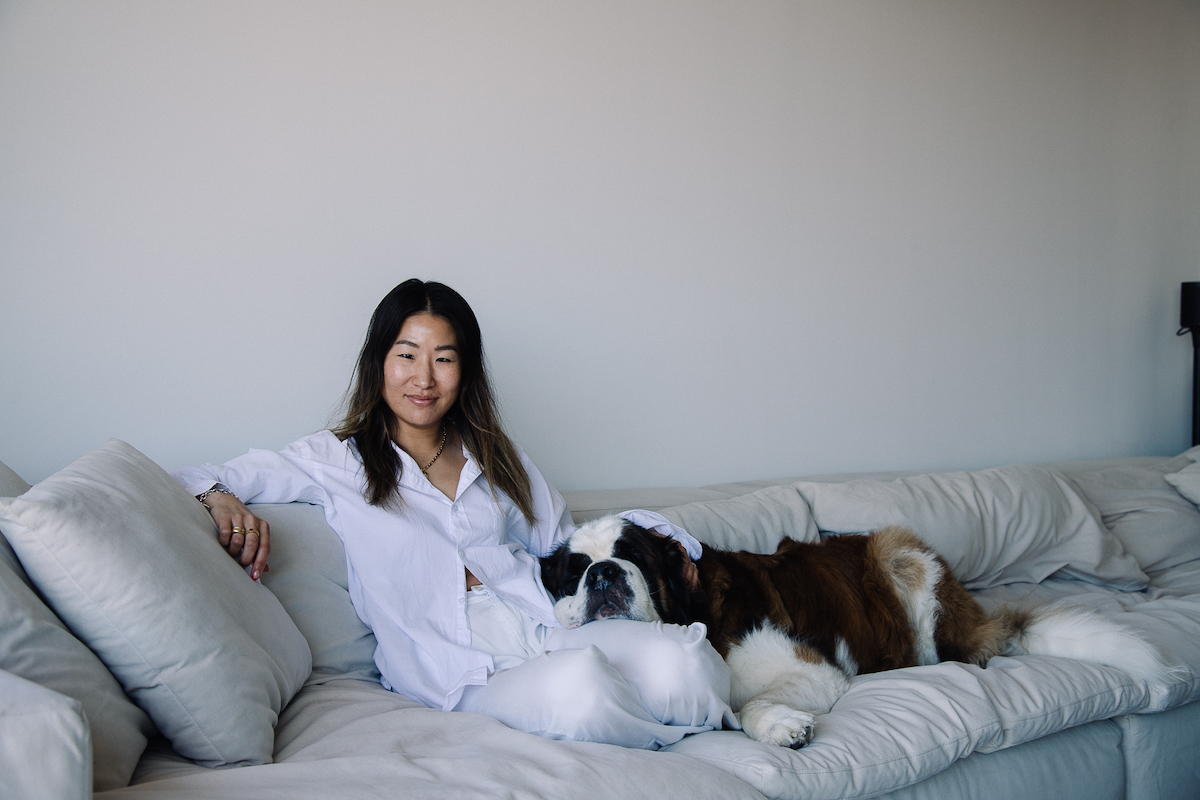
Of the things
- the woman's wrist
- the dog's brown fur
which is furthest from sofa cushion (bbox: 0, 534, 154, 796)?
the dog's brown fur

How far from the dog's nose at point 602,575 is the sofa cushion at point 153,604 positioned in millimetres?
678

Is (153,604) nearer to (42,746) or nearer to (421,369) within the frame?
(42,746)

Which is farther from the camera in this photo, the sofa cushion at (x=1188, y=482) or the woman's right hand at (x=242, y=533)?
the sofa cushion at (x=1188, y=482)

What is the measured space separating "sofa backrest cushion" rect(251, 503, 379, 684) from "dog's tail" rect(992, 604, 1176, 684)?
1714mm

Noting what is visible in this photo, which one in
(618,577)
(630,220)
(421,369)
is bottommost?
(618,577)

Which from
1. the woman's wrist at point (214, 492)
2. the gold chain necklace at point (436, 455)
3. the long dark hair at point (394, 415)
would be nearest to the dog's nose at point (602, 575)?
the long dark hair at point (394, 415)

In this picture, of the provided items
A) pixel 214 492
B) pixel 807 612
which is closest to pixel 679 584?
pixel 807 612

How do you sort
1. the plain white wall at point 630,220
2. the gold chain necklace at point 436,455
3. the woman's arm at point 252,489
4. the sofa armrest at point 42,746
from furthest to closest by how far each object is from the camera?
the plain white wall at point 630,220
the gold chain necklace at point 436,455
the woman's arm at point 252,489
the sofa armrest at point 42,746

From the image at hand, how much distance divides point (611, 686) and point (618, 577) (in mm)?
359

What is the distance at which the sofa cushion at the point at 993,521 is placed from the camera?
261 centimetres

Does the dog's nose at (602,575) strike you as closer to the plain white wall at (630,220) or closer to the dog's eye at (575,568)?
the dog's eye at (575,568)

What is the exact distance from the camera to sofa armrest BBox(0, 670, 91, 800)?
30.0 inches

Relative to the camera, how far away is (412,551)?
6.02 ft

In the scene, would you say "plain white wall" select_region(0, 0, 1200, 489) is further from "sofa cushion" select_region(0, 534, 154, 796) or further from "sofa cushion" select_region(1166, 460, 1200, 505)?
"sofa cushion" select_region(0, 534, 154, 796)
